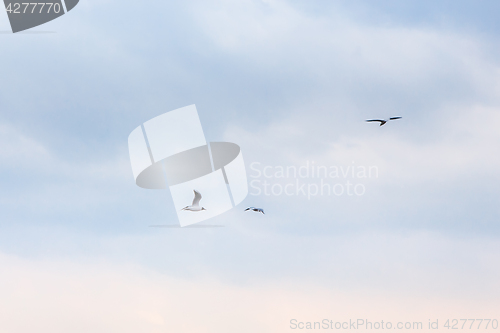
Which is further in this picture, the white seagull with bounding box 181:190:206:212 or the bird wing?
the white seagull with bounding box 181:190:206:212

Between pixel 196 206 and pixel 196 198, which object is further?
pixel 196 206

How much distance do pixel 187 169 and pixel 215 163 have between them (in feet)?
20.4

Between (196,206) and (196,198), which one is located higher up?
(196,198)

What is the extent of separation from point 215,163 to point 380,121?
37133 millimetres

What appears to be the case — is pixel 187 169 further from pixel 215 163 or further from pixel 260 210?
pixel 260 210

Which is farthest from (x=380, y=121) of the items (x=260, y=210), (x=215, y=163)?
(x=215, y=163)

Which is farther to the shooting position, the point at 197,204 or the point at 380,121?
the point at 197,204

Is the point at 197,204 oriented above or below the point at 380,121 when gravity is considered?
below

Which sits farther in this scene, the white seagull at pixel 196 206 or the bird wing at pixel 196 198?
Answer: the white seagull at pixel 196 206

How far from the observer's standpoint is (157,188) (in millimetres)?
103938

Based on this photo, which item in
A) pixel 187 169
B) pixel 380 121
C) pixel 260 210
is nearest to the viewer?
pixel 380 121

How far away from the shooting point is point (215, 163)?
344 ft

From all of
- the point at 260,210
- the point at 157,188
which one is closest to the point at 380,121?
the point at 260,210

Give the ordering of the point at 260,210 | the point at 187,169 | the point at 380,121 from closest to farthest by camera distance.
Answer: the point at 380,121
the point at 260,210
the point at 187,169
